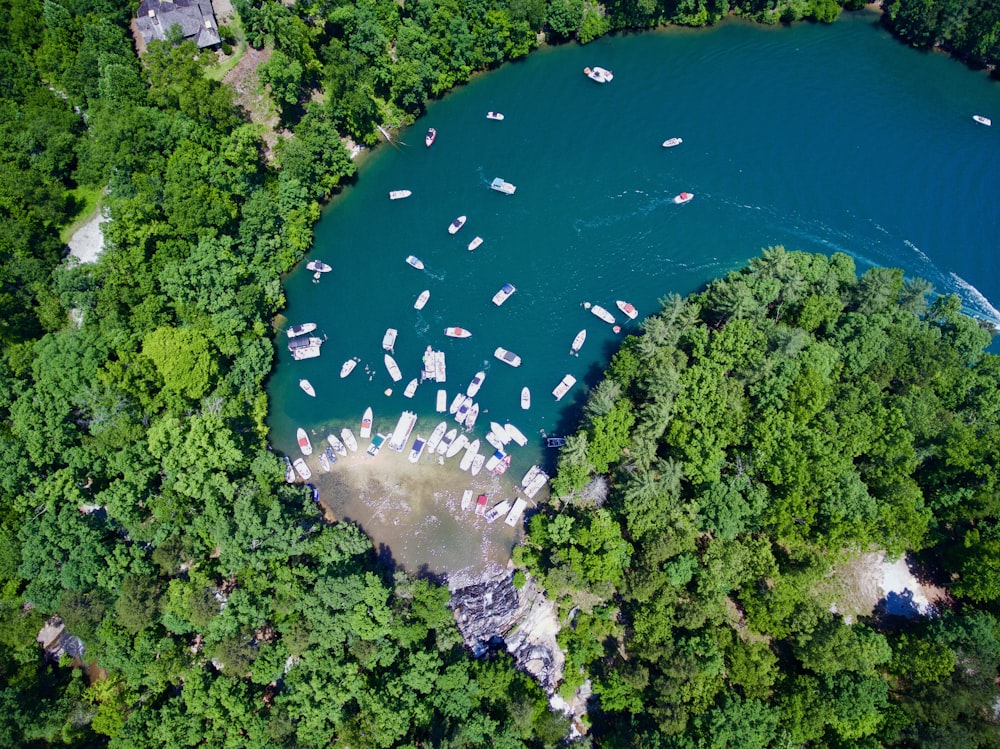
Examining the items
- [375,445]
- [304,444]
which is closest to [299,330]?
[304,444]

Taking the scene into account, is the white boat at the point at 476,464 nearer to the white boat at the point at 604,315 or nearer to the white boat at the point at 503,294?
the white boat at the point at 503,294

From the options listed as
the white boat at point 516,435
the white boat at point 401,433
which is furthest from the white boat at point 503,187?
the white boat at point 401,433

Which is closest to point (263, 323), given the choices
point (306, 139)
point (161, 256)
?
point (161, 256)

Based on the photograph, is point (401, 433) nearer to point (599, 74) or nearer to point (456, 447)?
point (456, 447)

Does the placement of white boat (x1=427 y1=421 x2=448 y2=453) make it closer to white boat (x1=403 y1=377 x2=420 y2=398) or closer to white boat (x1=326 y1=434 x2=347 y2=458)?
white boat (x1=403 y1=377 x2=420 y2=398)

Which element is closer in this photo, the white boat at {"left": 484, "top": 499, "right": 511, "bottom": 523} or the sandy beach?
the sandy beach

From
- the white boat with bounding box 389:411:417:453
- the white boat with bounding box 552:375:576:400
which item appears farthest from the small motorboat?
the white boat with bounding box 552:375:576:400

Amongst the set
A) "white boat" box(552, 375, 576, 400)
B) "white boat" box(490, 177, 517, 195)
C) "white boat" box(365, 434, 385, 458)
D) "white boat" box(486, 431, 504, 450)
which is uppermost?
"white boat" box(490, 177, 517, 195)
